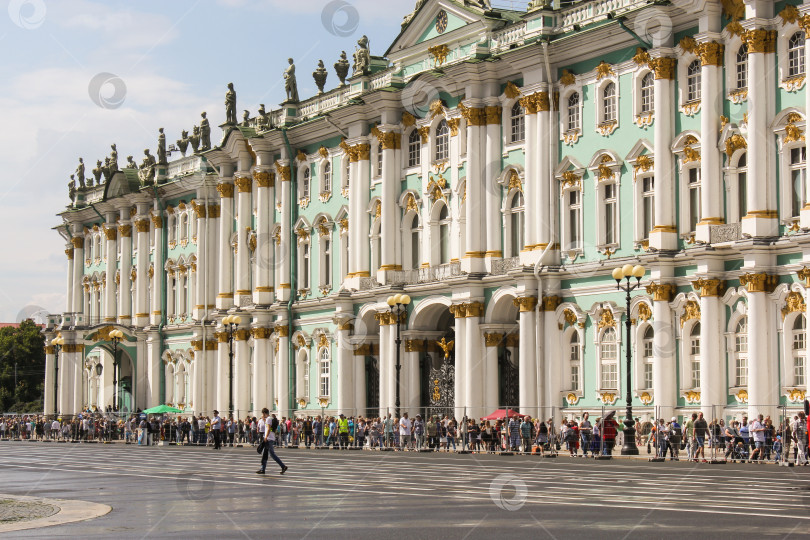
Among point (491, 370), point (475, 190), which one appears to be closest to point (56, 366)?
point (491, 370)

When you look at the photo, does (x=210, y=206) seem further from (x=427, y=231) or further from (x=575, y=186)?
(x=575, y=186)

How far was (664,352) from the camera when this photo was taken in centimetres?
4400

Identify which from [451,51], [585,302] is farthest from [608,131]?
[451,51]

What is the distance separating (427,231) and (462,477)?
2697 cm

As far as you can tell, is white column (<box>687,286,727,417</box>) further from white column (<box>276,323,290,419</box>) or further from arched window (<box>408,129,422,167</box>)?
white column (<box>276,323,290,419</box>)

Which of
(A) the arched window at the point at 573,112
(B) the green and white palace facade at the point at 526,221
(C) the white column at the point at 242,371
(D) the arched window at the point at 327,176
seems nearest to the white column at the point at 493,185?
(B) the green and white palace facade at the point at 526,221

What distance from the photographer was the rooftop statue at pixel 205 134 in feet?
257

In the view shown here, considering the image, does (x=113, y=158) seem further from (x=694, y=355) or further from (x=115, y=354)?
(x=694, y=355)

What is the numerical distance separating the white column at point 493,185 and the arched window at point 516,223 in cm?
52

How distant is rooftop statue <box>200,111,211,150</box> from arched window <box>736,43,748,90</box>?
42.0 m

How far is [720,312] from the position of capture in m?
42.4

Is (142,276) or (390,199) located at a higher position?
(390,199)

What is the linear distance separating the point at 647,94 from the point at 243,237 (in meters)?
29.3

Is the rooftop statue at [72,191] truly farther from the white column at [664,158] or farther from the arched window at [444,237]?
the white column at [664,158]
